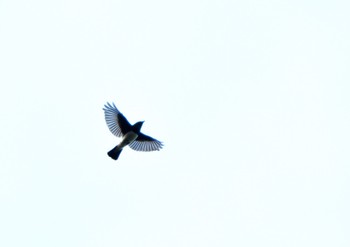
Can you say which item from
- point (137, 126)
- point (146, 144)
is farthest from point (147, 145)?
point (137, 126)

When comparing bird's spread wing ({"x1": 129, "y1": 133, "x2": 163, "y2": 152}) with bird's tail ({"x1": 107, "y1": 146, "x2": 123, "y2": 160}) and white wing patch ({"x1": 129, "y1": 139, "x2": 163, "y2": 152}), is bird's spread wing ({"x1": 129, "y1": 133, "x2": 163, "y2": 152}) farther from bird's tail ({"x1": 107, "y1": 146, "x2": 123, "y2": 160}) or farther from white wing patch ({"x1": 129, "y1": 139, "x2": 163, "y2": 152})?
bird's tail ({"x1": 107, "y1": 146, "x2": 123, "y2": 160})

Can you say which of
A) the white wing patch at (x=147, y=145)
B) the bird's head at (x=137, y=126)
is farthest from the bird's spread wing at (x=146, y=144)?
the bird's head at (x=137, y=126)

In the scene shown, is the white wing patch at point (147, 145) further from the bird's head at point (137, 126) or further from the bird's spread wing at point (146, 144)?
the bird's head at point (137, 126)

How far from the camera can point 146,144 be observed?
58.7 metres

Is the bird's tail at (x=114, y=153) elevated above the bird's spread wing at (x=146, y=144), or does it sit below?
below

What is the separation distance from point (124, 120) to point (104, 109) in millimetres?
988

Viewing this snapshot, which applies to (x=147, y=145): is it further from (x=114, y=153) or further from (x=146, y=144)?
(x=114, y=153)

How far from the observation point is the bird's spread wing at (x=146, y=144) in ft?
192

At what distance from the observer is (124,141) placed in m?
57.6

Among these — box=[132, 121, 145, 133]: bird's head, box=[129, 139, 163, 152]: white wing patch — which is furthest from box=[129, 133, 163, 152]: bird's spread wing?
box=[132, 121, 145, 133]: bird's head

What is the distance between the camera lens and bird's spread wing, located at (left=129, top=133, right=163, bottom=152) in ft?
192

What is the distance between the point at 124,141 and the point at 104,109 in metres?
1.61

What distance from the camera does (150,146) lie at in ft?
193

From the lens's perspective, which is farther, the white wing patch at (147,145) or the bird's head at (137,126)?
the white wing patch at (147,145)
